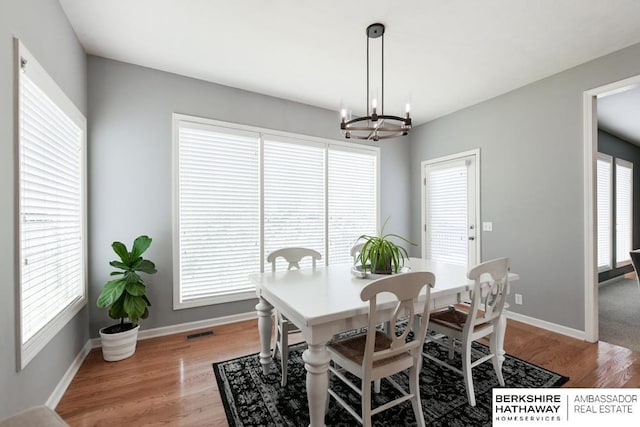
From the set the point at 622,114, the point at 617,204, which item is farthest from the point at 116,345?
the point at 617,204

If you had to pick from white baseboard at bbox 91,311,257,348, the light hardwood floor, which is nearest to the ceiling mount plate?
the light hardwood floor

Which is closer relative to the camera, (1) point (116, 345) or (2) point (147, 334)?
(1) point (116, 345)

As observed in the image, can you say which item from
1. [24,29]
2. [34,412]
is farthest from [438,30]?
[34,412]

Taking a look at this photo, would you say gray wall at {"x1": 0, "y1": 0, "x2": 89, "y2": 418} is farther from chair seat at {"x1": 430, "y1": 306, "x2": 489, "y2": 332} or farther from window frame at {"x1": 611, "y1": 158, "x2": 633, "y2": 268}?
window frame at {"x1": 611, "y1": 158, "x2": 633, "y2": 268}

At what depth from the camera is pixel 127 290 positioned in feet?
8.04

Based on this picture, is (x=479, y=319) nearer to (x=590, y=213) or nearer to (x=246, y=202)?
(x=590, y=213)

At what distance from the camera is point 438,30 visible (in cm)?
235

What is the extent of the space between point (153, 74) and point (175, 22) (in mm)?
923

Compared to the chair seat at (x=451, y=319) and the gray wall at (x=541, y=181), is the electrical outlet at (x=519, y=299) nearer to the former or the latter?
the gray wall at (x=541, y=181)

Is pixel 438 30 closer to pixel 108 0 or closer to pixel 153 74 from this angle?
pixel 108 0

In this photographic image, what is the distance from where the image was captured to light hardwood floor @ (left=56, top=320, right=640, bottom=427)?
1.81 metres

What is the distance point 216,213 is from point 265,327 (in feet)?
5.25

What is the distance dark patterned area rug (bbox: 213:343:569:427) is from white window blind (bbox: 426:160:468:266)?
1870mm

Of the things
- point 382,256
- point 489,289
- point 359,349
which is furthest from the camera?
point 382,256
